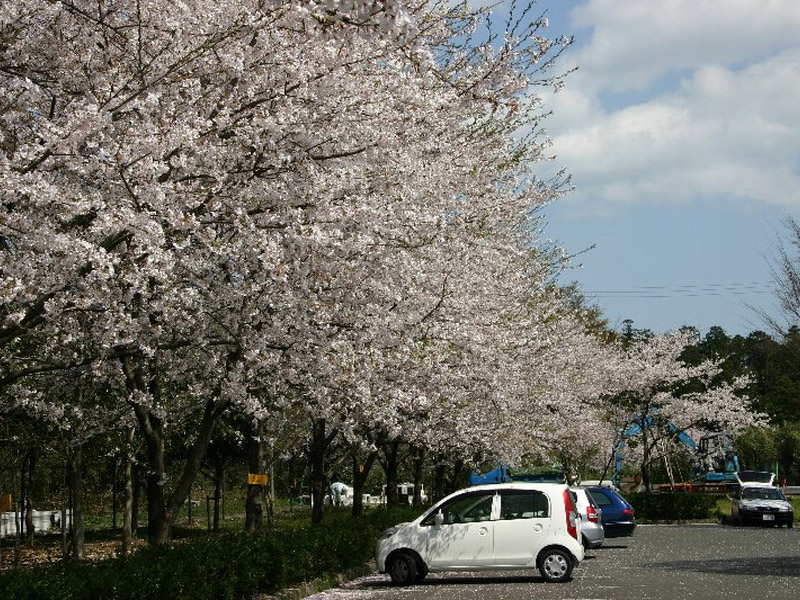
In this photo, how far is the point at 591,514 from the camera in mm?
25328

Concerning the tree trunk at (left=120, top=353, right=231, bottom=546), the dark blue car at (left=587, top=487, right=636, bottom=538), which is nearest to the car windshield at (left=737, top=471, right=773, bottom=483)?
the dark blue car at (left=587, top=487, right=636, bottom=538)

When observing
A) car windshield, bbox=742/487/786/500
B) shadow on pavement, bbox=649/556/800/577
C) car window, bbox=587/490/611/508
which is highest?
car window, bbox=587/490/611/508

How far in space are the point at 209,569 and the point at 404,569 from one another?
6078mm

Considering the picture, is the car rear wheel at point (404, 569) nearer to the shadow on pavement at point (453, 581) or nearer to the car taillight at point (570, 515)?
the shadow on pavement at point (453, 581)

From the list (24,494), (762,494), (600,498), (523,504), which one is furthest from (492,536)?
(762,494)

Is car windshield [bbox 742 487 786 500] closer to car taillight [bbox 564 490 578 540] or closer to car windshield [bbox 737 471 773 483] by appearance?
car windshield [bbox 737 471 773 483]

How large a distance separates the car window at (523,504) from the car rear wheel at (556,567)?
73cm

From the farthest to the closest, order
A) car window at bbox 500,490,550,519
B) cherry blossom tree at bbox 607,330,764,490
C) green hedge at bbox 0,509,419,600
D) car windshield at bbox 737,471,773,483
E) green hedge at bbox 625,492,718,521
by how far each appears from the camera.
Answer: car windshield at bbox 737,471,773,483
cherry blossom tree at bbox 607,330,764,490
green hedge at bbox 625,492,718,521
car window at bbox 500,490,550,519
green hedge at bbox 0,509,419,600

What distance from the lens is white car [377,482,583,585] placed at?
17547 mm

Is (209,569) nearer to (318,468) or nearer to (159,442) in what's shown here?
(159,442)

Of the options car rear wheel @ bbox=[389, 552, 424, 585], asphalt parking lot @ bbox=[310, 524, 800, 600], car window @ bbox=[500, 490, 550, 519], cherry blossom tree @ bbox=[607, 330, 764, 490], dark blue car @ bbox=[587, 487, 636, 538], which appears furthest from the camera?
cherry blossom tree @ bbox=[607, 330, 764, 490]

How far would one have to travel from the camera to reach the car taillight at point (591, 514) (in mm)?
25203

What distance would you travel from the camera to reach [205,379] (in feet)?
47.9

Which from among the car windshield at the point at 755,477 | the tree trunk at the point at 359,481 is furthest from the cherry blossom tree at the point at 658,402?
the tree trunk at the point at 359,481
